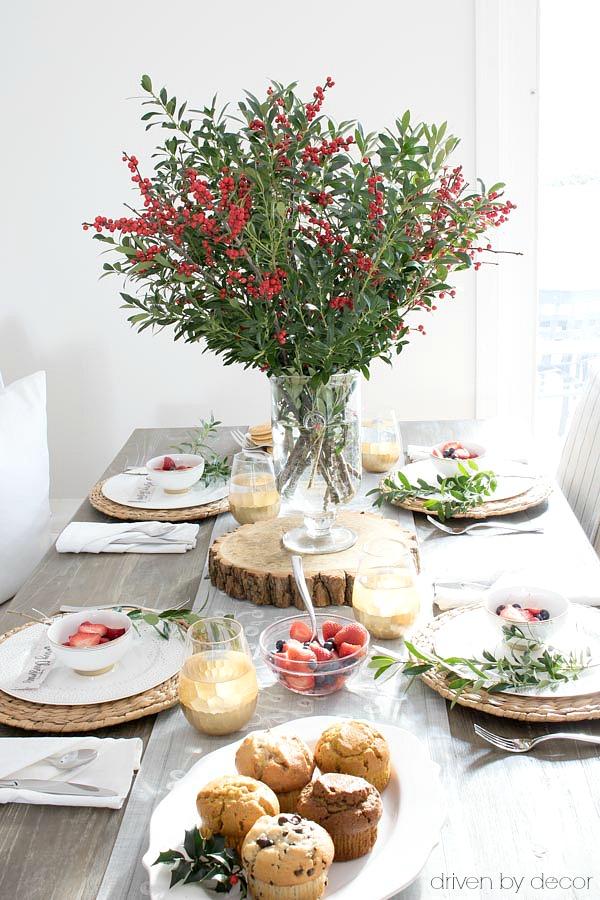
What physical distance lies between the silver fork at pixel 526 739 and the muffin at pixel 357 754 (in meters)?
0.15

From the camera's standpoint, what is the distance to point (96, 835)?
34.2 inches

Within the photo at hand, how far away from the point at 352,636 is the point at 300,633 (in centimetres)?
7

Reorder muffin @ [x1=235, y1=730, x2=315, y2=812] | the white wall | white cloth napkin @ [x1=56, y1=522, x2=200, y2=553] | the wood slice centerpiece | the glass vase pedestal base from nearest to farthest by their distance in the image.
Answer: muffin @ [x1=235, y1=730, x2=315, y2=812]
the wood slice centerpiece
the glass vase pedestal base
white cloth napkin @ [x1=56, y1=522, x2=200, y2=553]
the white wall

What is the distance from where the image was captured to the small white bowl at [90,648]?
3.67 ft

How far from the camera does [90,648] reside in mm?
1112

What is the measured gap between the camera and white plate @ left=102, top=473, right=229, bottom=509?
1827 millimetres

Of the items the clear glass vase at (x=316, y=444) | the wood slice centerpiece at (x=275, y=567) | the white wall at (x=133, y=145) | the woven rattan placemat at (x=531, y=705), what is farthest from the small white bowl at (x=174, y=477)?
the white wall at (x=133, y=145)

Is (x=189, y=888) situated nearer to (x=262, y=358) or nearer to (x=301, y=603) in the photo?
(x=301, y=603)

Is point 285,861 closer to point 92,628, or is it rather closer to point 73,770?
point 73,770

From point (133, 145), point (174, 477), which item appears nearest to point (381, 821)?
point (174, 477)

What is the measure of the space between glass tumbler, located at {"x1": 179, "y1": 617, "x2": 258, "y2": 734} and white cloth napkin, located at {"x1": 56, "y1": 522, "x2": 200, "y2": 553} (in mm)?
600

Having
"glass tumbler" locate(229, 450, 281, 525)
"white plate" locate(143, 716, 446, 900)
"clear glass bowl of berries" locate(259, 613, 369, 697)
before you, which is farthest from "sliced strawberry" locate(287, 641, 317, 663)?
"glass tumbler" locate(229, 450, 281, 525)

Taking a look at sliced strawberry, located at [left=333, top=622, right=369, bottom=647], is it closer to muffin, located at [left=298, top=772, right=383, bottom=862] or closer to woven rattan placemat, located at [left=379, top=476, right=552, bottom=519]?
muffin, located at [left=298, top=772, right=383, bottom=862]

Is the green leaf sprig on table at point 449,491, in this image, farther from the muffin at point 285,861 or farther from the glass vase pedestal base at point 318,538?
the muffin at point 285,861
